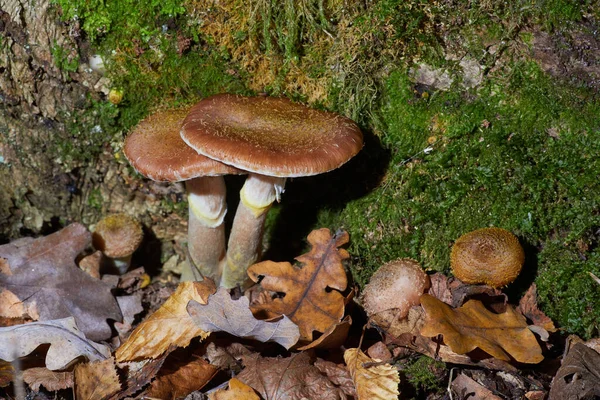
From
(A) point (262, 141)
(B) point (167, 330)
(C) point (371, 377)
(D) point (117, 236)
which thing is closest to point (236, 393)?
(B) point (167, 330)

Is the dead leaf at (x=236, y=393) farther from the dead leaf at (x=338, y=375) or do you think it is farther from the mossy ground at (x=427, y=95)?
the mossy ground at (x=427, y=95)

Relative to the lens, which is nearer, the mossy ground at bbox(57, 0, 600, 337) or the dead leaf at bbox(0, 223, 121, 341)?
the mossy ground at bbox(57, 0, 600, 337)

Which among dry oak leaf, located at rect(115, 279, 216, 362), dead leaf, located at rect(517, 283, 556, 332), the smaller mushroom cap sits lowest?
dead leaf, located at rect(517, 283, 556, 332)

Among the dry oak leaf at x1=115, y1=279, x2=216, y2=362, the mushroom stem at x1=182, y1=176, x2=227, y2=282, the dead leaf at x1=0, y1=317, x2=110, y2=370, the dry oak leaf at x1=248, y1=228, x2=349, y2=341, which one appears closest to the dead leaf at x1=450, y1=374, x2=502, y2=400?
the dry oak leaf at x1=248, y1=228, x2=349, y2=341

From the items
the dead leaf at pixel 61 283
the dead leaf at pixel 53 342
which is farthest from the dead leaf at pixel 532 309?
the dead leaf at pixel 61 283

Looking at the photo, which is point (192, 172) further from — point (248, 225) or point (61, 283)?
point (61, 283)

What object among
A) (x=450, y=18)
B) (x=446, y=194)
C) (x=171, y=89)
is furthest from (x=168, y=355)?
(x=450, y=18)

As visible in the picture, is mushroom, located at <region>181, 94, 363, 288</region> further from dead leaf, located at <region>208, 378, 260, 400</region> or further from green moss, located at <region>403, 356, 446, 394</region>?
green moss, located at <region>403, 356, 446, 394</region>

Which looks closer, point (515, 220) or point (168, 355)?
point (168, 355)

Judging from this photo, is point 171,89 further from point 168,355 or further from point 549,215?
point 549,215
